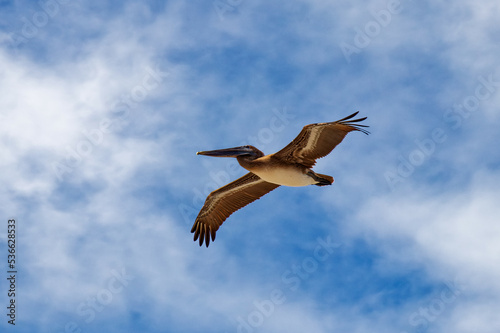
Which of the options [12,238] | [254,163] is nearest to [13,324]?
[12,238]

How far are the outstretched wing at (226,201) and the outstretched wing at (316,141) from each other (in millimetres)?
2082

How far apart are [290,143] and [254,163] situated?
137 cm

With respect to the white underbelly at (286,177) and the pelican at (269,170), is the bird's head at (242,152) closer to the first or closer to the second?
the pelican at (269,170)

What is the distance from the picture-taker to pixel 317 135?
14.9 m

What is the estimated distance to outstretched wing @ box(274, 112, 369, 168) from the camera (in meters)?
14.4

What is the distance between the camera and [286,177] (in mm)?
15938

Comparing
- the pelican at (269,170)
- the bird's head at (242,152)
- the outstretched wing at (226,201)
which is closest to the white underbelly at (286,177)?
the pelican at (269,170)

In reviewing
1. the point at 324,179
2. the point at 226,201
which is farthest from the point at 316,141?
the point at 226,201

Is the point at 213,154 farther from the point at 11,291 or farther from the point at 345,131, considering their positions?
the point at 11,291

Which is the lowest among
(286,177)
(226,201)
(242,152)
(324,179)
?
(324,179)

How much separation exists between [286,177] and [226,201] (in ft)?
9.23

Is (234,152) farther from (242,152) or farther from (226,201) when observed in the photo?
(226,201)

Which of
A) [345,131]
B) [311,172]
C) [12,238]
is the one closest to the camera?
[345,131]

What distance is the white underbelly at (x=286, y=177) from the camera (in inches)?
621
